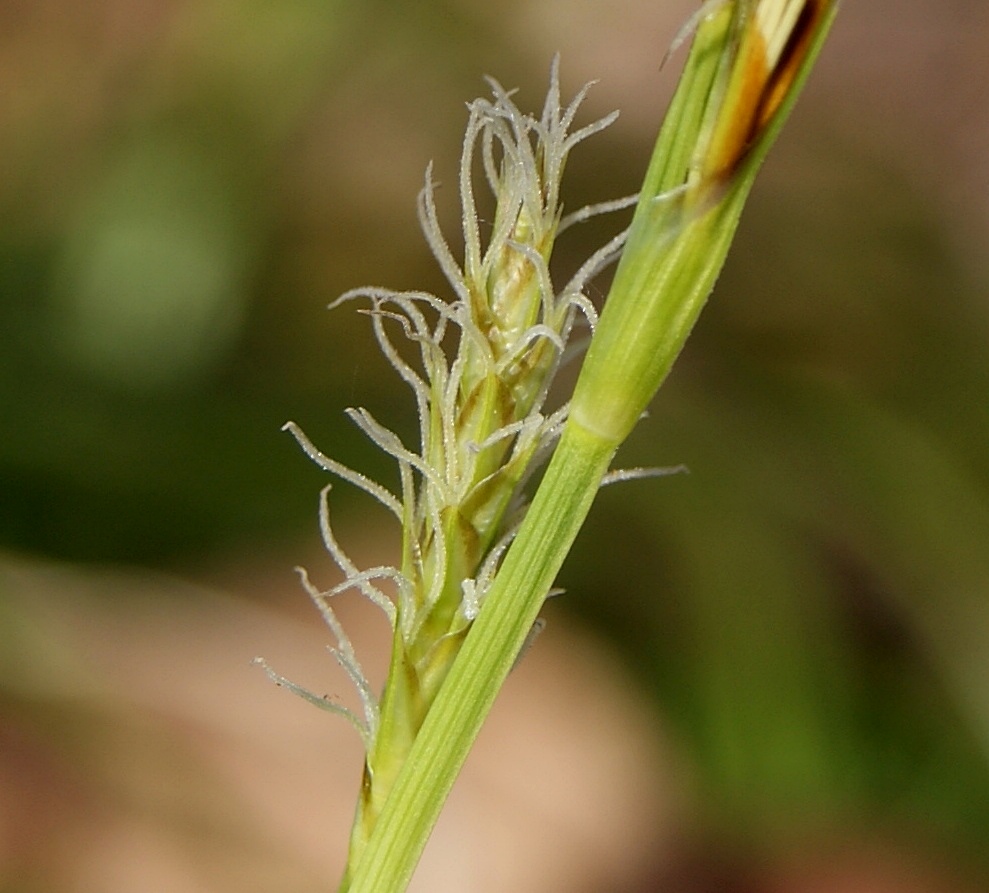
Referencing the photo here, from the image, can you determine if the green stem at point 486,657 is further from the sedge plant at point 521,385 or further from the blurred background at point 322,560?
the blurred background at point 322,560

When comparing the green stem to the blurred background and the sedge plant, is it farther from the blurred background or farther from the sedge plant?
the blurred background

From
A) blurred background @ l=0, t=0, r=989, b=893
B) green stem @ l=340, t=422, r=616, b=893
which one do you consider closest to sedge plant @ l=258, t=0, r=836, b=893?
green stem @ l=340, t=422, r=616, b=893

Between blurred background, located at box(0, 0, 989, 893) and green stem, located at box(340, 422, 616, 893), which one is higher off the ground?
green stem, located at box(340, 422, 616, 893)

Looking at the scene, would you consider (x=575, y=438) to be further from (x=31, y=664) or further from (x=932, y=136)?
(x=932, y=136)

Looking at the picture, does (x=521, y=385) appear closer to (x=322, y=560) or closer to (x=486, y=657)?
(x=486, y=657)

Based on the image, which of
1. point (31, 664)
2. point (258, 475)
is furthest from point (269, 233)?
point (31, 664)

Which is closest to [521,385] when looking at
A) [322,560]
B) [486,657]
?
[486,657]

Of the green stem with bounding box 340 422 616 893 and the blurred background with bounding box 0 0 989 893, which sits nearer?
the green stem with bounding box 340 422 616 893

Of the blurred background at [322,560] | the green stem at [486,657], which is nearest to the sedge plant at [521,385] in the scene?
the green stem at [486,657]
